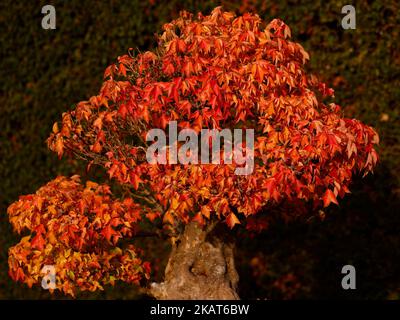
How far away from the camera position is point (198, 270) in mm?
5027

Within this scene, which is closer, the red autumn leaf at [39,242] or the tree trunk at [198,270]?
the red autumn leaf at [39,242]

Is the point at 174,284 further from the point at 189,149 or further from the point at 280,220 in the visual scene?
the point at 280,220

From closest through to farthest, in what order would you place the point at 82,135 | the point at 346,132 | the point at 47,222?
the point at 346,132 < the point at 47,222 < the point at 82,135

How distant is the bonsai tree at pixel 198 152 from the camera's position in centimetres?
432
